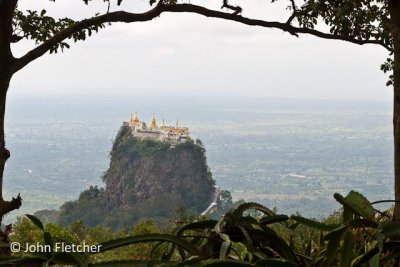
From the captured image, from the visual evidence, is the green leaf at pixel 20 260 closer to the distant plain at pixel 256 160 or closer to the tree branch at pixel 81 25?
the tree branch at pixel 81 25

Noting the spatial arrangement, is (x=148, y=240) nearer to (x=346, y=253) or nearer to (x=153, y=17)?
(x=346, y=253)

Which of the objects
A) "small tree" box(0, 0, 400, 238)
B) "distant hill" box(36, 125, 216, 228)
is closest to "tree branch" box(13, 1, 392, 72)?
"small tree" box(0, 0, 400, 238)

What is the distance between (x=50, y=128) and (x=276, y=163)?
69202 mm

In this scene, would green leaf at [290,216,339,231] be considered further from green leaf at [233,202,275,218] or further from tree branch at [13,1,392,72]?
tree branch at [13,1,392,72]

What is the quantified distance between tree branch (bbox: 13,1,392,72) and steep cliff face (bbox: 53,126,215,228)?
172ft

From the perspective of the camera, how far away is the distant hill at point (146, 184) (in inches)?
2341

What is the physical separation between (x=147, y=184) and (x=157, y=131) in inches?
288

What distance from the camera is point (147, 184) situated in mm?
66812

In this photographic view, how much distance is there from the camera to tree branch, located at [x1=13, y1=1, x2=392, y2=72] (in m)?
4.85

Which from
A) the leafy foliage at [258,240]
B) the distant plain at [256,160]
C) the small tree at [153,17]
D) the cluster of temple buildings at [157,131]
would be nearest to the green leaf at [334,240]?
the leafy foliage at [258,240]

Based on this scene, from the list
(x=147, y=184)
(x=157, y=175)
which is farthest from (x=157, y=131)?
(x=147, y=184)

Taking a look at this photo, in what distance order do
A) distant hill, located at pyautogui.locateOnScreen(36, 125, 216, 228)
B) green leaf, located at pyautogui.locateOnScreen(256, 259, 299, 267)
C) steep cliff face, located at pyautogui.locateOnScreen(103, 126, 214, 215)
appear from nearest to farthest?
green leaf, located at pyautogui.locateOnScreen(256, 259, 299, 267) < distant hill, located at pyautogui.locateOnScreen(36, 125, 216, 228) < steep cliff face, located at pyautogui.locateOnScreen(103, 126, 214, 215)

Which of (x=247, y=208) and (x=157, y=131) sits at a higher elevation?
(x=247, y=208)

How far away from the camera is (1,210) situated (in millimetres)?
4449
